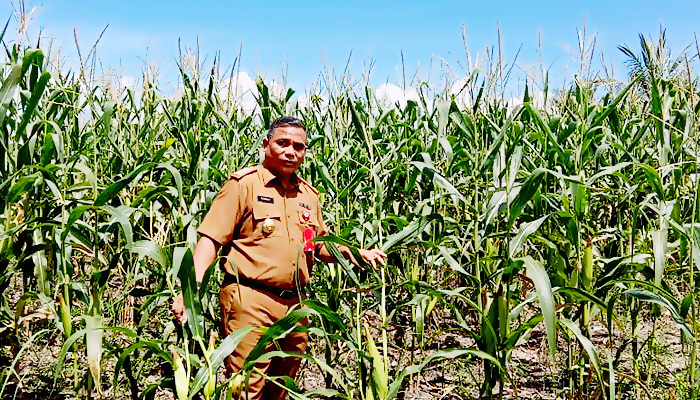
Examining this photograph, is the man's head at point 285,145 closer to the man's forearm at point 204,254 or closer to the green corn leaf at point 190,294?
the man's forearm at point 204,254

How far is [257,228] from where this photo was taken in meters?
2.74

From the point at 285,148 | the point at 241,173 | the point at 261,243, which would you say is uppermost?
the point at 285,148

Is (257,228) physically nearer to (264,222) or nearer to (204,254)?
(264,222)

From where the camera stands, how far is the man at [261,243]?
2.70m

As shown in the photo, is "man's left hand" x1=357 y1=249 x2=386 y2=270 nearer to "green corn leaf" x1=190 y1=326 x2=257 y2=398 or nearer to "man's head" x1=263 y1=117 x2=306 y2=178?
"man's head" x1=263 y1=117 x2=306 y2=178

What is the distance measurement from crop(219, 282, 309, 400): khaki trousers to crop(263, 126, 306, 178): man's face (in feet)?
1.74

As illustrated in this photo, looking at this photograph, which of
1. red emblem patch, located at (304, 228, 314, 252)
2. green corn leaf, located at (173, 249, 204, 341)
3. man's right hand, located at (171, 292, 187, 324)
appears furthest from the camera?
red emblem patch, located at (304, 228, 314, 252)

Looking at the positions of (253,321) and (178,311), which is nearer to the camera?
(178,311)

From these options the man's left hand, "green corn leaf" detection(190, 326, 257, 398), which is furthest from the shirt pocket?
"green corn leaf" detection(190, 326, 257, 398)

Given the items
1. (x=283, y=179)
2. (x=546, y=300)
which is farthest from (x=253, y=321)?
(x=546, y=300)

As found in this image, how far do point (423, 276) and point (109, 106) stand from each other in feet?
7.69

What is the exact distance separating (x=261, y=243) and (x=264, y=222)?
9cm

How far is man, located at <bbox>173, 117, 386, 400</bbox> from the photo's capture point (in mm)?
2695

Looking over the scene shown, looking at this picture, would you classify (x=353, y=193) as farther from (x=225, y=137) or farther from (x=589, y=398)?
(x=589, y=398)
